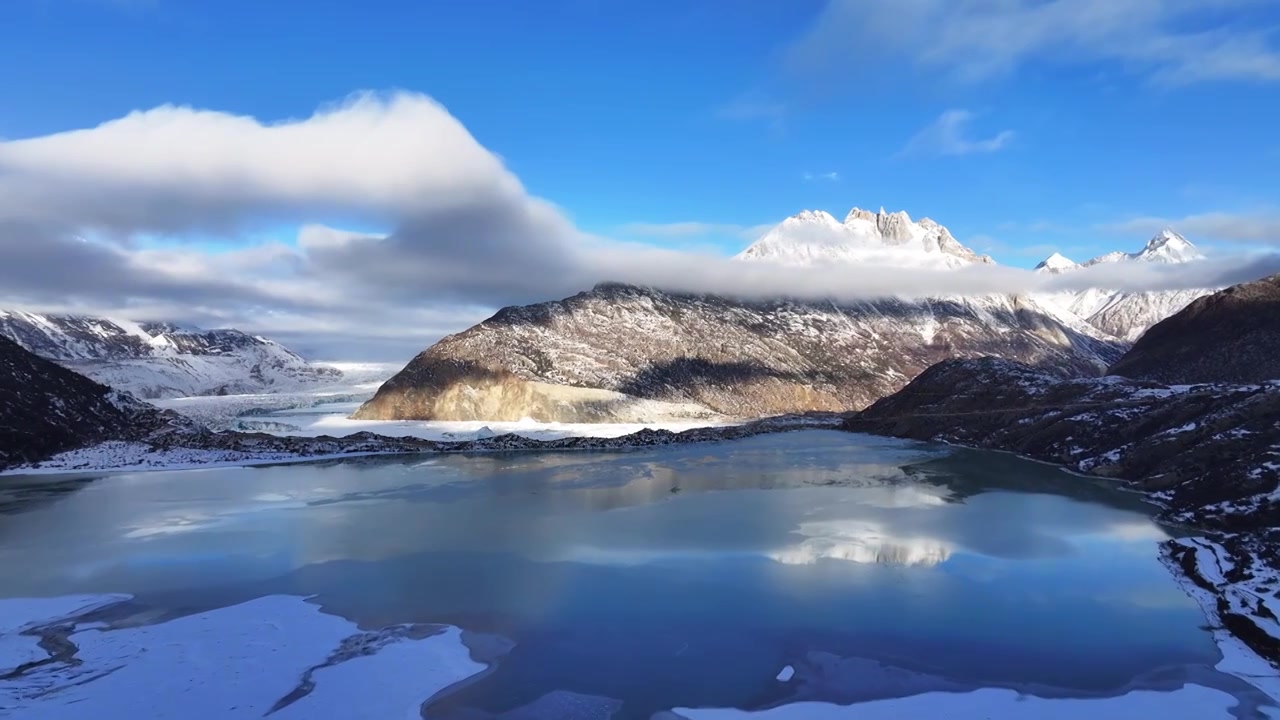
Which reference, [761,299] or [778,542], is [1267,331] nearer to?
[778,542]

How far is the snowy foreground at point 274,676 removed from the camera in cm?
1018

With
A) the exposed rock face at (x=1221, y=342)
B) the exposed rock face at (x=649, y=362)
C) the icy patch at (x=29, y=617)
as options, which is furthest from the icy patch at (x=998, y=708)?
the exposed rock face at (x=649, y=362)

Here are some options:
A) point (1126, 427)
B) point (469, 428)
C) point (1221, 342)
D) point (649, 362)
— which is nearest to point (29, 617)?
point (1126, 427)

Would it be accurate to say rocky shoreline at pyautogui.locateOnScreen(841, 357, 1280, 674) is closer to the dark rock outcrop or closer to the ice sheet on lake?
the dark rock outcrop

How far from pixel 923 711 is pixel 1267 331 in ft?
267

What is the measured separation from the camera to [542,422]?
7869 centimetres

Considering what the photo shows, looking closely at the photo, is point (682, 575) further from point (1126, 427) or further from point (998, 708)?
point (1126, 427)

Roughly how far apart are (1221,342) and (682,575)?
79626 mm

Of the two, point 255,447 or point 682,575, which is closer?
point 682,575

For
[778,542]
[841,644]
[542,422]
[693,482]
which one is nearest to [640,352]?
[542,422]

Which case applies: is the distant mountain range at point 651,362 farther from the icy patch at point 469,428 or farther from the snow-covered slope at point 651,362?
the icy patch at point 469,428

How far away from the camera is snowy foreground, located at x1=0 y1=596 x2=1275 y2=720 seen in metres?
10.2

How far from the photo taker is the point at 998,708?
10297 mm

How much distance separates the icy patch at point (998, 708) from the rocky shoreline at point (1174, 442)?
2961mm
